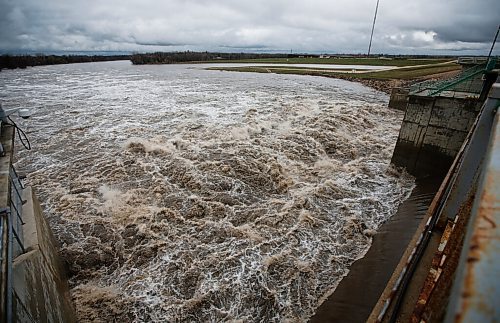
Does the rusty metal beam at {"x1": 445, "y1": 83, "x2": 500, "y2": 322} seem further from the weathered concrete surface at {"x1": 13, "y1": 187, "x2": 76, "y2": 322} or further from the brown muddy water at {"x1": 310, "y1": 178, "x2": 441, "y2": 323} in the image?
the brown muddy water at {"x1": 310, "y1": 178, "x2": 441, "y2": 323}

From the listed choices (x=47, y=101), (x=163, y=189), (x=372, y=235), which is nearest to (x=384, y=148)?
(x=372, y=235)

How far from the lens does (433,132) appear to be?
1314cm

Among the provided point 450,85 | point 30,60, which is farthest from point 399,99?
point 30,60

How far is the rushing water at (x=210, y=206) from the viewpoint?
24.0ft

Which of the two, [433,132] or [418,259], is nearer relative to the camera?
[418,259]

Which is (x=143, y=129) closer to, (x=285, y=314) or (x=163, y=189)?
(x=163, y=189)

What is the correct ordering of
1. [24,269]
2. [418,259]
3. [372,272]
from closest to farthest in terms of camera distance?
[24,269], [418,259], [372,272]

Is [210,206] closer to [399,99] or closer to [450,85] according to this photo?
[450,85]

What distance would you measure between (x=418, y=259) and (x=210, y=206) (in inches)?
293

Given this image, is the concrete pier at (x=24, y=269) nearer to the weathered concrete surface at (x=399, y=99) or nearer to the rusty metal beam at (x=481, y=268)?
the rusty metal beam at (x=481, y=268)

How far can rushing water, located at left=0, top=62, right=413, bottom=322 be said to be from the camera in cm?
731

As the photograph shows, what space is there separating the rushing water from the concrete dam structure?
Answer: 78 cm

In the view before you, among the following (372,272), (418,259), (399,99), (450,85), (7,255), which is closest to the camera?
(7,255)

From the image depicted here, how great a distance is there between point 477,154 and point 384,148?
13568 mm
